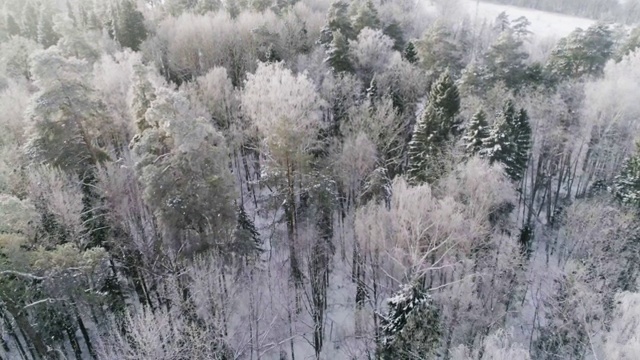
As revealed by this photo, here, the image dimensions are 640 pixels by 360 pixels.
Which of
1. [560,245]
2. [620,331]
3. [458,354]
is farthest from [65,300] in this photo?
[560,245]

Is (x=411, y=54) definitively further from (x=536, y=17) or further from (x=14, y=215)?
(x=536, y=17)

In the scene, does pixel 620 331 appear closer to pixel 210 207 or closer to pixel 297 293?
pixel 297 293

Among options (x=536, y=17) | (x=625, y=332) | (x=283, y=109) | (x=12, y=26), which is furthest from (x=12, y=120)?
(x=536, y=17)

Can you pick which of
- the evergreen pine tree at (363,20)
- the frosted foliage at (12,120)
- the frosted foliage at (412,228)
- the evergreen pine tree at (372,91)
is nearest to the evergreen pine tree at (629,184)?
the frosted foliage at (412,228)

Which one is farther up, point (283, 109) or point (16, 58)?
point (16, 58)

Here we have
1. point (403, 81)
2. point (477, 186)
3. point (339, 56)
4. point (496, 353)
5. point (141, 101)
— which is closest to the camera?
point (496, 353)

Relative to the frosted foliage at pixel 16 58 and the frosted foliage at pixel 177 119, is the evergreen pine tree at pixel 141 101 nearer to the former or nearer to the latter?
the frosted foliage at pixel 177 119

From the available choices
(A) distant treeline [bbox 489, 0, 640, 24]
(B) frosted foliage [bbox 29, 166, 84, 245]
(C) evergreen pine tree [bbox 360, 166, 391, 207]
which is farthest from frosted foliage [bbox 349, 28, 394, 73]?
(A) distant treeline [bbox 489, 0, 640, 24]

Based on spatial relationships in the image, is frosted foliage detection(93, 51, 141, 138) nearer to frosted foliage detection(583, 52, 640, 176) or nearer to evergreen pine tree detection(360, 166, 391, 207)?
evergreen pine tree detection(360, 166, 391, 207)
